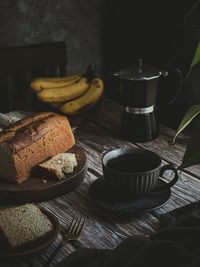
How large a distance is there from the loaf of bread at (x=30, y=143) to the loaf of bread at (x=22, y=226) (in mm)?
218

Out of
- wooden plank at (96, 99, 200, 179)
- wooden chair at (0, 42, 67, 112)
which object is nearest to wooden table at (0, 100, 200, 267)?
wooden plank at (96, 99, 200, 179)

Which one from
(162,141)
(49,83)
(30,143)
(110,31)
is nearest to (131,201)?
(30,143)

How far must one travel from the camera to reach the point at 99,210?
4.18ft

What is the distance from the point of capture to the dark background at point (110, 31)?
2.16m

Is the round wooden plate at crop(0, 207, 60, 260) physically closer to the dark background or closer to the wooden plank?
the wooden plank

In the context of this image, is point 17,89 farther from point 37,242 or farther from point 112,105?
point 37,242

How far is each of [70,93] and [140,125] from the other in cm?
36

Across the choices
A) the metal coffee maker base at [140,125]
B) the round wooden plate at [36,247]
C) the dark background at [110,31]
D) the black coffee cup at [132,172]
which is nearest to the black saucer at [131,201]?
the black coffee cup at [132,172]

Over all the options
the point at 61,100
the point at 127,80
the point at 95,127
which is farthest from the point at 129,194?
the point at 61,100

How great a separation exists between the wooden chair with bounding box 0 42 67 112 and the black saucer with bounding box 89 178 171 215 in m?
1.01

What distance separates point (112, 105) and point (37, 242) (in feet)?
3.48

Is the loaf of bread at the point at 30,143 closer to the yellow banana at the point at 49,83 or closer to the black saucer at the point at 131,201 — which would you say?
the black saucer at the point at 131,201

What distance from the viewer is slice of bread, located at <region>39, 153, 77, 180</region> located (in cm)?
139

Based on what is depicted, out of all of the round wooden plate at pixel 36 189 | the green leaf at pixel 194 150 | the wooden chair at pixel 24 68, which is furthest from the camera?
the wooden chair at pixel 24 68
